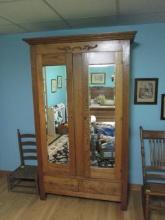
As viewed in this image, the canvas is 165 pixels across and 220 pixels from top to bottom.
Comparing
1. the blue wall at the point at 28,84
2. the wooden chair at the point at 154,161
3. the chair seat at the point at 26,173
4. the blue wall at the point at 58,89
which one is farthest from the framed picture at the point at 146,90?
the chair seat at the point at 26,173

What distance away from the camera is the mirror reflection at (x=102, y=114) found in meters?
2.29

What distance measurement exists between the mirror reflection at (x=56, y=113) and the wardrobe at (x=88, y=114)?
1cm

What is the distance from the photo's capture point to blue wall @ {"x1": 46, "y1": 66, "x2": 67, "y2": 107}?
7.89 feet

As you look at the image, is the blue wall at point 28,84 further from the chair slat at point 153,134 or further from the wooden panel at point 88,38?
the wooden panel at point 88,38

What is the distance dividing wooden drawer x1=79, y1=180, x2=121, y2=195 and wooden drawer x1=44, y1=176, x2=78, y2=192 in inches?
3.7

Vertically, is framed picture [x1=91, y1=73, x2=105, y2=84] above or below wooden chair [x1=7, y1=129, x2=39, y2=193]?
above

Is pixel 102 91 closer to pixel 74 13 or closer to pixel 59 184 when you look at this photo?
pixel 74 13

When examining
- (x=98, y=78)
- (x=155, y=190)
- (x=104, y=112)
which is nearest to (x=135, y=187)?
(x=155, y=190)

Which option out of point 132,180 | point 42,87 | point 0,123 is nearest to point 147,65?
point 42,87

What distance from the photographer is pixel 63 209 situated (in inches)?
100

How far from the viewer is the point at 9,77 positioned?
3.11 meters

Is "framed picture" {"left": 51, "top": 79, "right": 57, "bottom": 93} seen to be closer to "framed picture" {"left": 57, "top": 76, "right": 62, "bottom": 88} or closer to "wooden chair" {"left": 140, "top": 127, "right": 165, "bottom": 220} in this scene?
"framed picture" {"left": 57, "top": 76, "right": 62, "bottom": 88}

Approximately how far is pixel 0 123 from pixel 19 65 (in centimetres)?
100

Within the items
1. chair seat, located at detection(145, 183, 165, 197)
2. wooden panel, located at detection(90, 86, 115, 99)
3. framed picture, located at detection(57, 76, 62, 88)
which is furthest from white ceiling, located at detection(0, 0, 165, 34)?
chair seat, located at detection(145, 183, 165, 197)
